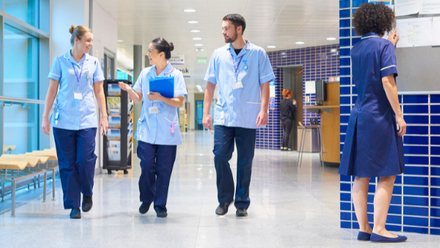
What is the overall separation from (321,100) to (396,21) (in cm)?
493

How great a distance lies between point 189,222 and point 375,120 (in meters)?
1.54

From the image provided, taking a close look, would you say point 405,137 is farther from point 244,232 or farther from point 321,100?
point 321,100

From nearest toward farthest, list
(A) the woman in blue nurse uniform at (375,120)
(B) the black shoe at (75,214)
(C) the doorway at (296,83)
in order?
(A) the woman in blue nurse uniform at (375,120) → (B) the black shoe at (75,214) → (C) the doorway at (296,83)

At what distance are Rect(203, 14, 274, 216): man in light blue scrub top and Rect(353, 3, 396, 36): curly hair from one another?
2.88 ft

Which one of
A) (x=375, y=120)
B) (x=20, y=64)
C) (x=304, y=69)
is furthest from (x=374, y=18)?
(x=304, y=69)

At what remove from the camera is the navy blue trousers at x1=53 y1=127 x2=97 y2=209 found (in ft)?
10.9

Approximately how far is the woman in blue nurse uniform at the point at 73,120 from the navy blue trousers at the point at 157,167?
0.42 metres

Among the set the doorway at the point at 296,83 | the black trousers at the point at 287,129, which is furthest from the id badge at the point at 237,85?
the doorway at the point at 296,83

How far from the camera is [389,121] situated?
100.0 inches

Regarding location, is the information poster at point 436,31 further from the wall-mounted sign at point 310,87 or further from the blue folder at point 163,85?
the wall-mounted sign at point 310,87

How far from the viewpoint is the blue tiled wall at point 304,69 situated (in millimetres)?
12227

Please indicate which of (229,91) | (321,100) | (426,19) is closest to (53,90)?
(229,91)

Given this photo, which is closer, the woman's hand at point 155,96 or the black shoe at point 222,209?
the woman's hand at point 155,96

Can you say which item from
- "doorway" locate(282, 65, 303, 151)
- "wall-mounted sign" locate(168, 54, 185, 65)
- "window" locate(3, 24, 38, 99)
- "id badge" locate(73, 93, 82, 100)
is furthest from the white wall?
"doorway" locate(282, 65, 303, 151)
